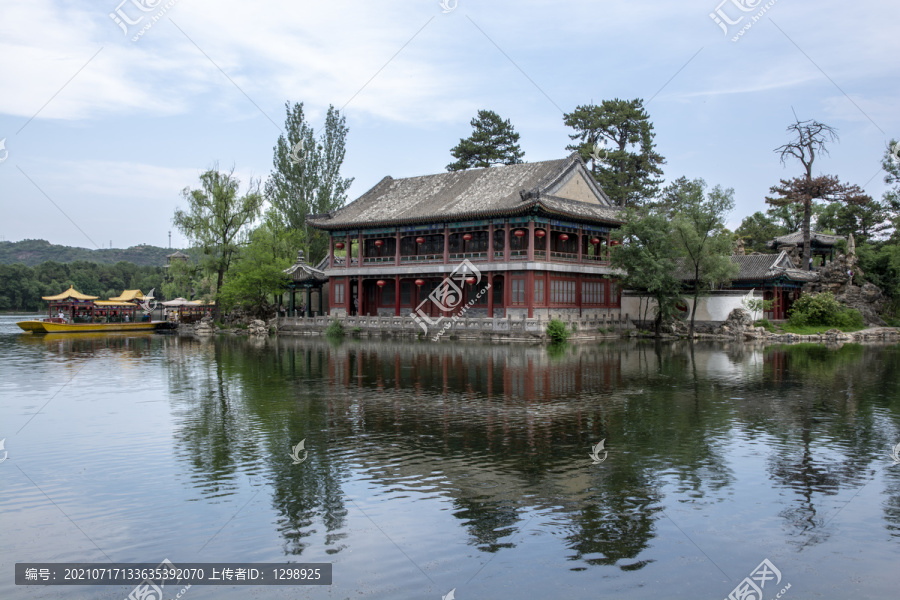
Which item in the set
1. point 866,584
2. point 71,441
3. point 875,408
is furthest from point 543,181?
point 866,584

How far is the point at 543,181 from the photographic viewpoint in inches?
1805

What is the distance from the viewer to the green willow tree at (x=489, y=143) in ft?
225

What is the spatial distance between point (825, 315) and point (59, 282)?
97.5 m

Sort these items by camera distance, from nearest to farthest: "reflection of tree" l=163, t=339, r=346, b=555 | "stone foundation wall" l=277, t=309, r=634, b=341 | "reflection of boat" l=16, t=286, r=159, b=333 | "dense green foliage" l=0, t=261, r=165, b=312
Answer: "reflection of tree" l=163, t=339, r=346, b=555 < "stone foundation wall" l=277, t=309, r=634, b=341 < "reflection of boat" l=16, t=286, r=159, b=333 < "dense green foliage" l=0, t=261, r=165, b=312

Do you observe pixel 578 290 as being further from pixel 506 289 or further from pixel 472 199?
pixel 472 199

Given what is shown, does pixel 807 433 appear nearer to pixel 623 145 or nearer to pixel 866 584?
pixel 866 584

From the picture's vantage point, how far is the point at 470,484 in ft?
37.9

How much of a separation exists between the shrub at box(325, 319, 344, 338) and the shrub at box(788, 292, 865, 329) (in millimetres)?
30134

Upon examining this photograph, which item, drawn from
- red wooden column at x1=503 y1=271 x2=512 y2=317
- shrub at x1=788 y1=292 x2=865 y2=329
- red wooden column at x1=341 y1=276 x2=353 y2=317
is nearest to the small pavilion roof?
red wooden column at x1=341 y1=276 x2=353 y2=317

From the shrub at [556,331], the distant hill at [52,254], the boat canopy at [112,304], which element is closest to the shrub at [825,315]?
the shrub at [556,331]

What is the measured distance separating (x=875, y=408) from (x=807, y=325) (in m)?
31.1

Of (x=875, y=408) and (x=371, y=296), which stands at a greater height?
(x=371, y=296)

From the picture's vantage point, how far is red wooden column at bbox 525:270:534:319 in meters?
44.2

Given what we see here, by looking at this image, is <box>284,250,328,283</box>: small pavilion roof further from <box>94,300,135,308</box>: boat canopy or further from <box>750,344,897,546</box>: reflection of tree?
<box>750,344,897,546</box>: reflection of tree
